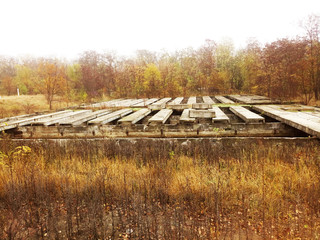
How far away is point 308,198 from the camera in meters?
2.26

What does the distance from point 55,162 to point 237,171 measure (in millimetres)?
2795

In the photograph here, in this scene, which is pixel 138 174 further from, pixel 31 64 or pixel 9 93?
pixel 31 64

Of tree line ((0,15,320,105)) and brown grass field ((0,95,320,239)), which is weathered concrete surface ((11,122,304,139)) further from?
tree line ((0,15,320,105))

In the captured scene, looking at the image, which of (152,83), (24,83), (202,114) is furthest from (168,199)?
(24,83)

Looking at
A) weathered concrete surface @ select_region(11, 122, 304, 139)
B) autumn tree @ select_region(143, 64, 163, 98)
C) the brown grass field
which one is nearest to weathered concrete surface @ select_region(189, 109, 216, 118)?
weathered concrete surface @ select_region(11, 122, 304, 139)

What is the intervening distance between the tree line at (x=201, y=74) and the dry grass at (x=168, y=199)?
4.89m

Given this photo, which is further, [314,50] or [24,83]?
[24,83]

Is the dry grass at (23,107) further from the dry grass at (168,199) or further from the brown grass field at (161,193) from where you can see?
the dry grass at (168,199)

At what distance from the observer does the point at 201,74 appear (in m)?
19.8

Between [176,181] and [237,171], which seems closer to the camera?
[176,181]

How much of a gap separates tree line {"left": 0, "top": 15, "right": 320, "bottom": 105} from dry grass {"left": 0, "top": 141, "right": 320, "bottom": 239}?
489 centimetres

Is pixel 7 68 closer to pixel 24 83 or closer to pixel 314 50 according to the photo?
pixel 24 83

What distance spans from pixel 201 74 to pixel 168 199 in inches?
729

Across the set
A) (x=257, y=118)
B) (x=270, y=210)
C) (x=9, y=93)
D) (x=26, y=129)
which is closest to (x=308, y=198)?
(x=270, y=210)
